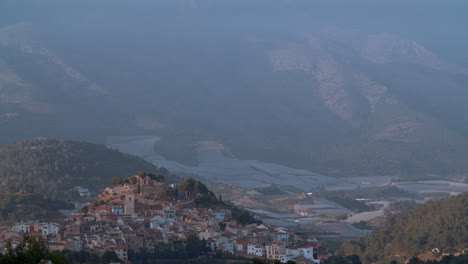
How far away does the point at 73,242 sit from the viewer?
38.2 metres

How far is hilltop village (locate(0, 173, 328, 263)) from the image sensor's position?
39.1 meters

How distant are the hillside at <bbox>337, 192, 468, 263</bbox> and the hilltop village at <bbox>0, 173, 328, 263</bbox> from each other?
384 centimetres

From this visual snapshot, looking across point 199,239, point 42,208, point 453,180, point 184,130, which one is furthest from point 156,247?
point 184,130

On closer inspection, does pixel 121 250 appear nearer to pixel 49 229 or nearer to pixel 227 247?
pixel 49 229

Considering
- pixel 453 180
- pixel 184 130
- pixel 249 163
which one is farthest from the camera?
pixel 184 130

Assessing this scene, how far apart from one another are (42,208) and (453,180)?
54.7m

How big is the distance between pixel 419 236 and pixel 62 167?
2926 centimetres

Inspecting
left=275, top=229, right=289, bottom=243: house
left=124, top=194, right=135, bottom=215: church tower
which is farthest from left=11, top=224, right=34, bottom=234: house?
left=275, top=229, right=289, bottom=243: house

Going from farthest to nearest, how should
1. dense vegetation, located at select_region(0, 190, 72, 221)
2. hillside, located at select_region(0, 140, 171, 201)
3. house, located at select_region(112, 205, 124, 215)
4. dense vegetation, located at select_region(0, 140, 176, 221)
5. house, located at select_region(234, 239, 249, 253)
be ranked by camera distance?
hillside, located at select_region(0, 140, 171, 201) < dense vegetation, located at select_region(0, 140, 176, 221) < dense vegetation, located at select_region(0, 190, 72, 221) < house, located at select_region(112, 205, 124, 215) < house, located at select_region(234, 239, 249, 253)

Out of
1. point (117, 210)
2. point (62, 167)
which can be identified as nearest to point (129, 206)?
point (117, 210)

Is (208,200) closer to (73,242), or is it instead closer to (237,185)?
(73,242)

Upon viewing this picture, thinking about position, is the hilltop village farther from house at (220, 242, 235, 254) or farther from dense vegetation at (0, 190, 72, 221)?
dense vegetation at (0, 190, 72, 221)

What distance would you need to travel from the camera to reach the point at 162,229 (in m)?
42.5

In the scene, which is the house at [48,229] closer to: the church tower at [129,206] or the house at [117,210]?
the house at [117,210]
